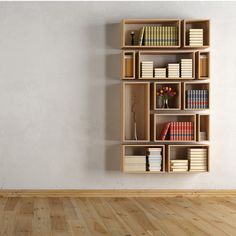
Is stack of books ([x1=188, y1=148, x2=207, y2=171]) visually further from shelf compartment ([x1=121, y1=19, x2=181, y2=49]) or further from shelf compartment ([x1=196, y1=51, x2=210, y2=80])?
shelf compartment ([x1=121, y1=19, x2=181, y2=49])

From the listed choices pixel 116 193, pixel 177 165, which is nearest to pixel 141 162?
pixel 177 165

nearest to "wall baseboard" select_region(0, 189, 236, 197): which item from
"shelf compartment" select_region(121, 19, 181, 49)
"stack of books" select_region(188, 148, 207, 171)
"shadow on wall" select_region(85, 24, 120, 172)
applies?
"shadow on wall" select_region(85, 24, 120, 172)

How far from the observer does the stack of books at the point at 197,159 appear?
7.20 metres

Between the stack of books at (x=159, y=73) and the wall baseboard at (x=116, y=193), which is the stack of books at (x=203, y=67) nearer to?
the stack of books at (x=159, y=73)

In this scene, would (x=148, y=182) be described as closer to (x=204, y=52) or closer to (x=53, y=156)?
(x=53, y=156)

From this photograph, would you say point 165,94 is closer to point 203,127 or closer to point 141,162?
point 203,127

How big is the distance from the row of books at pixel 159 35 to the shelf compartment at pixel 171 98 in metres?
0.50

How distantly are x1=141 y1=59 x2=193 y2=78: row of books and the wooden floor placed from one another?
153 cm

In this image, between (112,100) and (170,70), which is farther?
(112,100)

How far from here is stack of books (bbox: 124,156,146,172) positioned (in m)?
7.17

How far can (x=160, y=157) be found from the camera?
7195mm

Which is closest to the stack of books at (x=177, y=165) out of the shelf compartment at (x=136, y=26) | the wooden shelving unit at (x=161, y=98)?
the wooden shelving unit at (x=161, y=98)

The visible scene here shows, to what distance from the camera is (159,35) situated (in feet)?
23.5

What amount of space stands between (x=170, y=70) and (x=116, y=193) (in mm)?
1695
